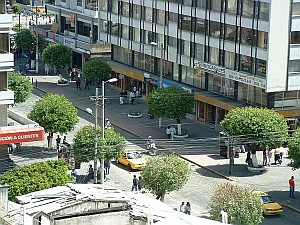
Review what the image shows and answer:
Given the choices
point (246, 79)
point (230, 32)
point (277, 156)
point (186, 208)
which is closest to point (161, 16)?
point (230, 32)

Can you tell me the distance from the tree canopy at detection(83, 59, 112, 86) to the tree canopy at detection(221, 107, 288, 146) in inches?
1123

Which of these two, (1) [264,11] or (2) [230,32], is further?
(2) [230,32]

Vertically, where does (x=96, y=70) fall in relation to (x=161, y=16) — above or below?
below

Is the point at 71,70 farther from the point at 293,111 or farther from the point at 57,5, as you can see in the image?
the point at 293,111

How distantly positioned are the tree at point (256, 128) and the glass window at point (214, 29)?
13.5m

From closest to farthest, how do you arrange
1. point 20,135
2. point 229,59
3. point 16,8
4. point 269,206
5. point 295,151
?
1. point 269,206
2. point 295,151
3. point 20,135
4. point 229,59
5. point 16,8

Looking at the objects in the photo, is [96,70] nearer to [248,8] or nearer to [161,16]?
[161,16]

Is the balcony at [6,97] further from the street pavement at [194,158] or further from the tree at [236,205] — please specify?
the tree at [236,205]


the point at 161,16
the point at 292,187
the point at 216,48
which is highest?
the point at 161,16

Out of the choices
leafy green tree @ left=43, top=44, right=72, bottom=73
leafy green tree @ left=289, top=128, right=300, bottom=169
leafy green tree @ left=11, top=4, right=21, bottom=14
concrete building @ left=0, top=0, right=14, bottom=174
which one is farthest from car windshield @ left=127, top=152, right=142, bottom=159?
leafy green tree @ left=11, top=4, right=21, bottom=14

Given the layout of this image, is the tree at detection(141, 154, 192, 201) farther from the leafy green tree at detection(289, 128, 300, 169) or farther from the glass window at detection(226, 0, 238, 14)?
the glass window at detection(226, 0, 238, 14)

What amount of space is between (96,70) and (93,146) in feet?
96.0

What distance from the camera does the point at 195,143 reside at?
67750 mm

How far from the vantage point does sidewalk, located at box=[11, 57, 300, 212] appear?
57.5 metres
